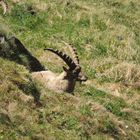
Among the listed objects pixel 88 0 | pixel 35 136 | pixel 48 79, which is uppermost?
pixel 35 136

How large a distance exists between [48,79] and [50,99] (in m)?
4.10

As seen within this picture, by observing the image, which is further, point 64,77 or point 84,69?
point 84,69

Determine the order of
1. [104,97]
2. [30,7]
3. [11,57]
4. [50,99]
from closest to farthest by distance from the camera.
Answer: [50,99]
[11,57]
[104,97]
[30,7]

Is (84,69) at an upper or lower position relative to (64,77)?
lower

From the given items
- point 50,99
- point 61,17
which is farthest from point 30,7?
point 50,99

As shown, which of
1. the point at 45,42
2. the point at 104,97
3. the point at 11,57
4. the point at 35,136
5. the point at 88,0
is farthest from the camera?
the point at 88,0

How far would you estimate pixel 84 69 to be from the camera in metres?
28.6

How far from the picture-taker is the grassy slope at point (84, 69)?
50.3 ft

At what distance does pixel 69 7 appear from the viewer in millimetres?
36719

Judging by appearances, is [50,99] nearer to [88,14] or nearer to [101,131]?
[101,131]

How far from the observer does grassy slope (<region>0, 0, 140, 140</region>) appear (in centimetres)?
1532

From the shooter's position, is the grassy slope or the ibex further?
the ibex

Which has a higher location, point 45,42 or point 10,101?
point 10,101

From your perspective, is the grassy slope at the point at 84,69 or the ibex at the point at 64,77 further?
the ibex at the point at 64,77
